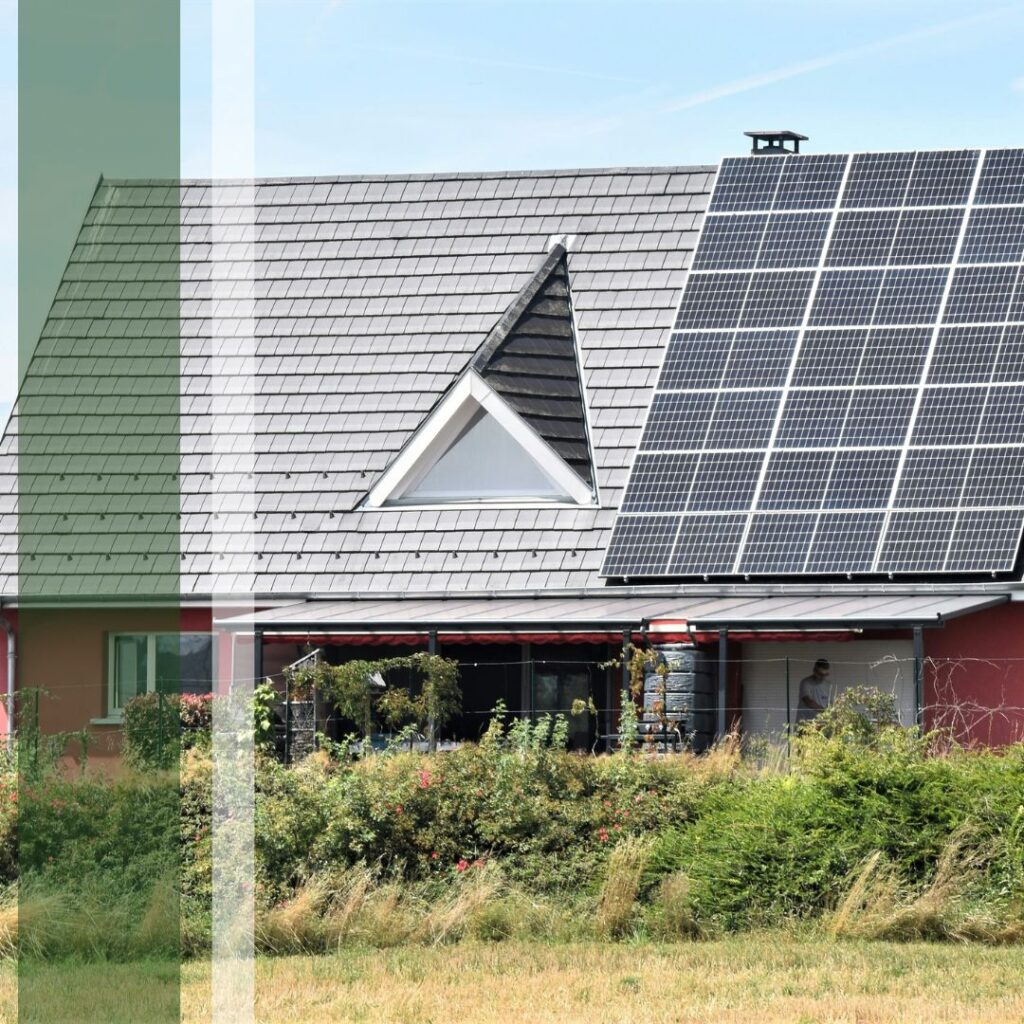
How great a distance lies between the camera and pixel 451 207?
93.2 feet

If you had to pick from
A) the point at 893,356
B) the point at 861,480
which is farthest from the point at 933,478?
the point at 893,356

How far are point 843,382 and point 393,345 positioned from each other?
696cm

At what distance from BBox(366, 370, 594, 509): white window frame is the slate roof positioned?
0.24m

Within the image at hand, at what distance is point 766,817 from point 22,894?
10.8 meters

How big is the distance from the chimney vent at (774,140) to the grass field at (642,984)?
18.1m

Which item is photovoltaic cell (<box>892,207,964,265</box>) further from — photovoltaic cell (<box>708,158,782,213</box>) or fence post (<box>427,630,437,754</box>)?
fence post (<box>427,630,437,754</box>)

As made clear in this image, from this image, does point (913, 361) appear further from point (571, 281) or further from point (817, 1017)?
point (817, 1017)

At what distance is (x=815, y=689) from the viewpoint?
843 inches

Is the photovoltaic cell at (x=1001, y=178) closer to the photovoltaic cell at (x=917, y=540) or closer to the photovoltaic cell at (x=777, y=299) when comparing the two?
the photovoltaic cell at (x=777, y=299)

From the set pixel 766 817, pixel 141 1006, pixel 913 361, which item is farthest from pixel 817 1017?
pixel 913 361

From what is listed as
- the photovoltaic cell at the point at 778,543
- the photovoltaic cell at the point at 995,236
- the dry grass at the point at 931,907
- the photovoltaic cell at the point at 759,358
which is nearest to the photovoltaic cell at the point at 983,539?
the photovoltaic cell at the point at 778,543

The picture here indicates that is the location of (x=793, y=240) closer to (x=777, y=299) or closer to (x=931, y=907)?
(x=777, y=299)

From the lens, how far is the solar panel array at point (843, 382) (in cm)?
2156

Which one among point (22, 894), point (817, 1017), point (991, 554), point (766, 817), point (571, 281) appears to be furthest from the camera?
point (571, 281)
